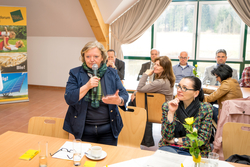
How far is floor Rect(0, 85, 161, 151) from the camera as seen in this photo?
4195 mm

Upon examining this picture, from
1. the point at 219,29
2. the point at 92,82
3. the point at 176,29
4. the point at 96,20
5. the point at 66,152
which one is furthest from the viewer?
the point at 176,29

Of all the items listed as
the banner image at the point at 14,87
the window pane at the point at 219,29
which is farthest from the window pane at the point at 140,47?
the banner image at the point at 14,87

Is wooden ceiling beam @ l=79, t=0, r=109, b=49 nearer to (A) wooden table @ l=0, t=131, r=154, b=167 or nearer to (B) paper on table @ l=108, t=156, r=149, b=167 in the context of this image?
(A) wooden table @ l=0, t=131, r=154, b=167

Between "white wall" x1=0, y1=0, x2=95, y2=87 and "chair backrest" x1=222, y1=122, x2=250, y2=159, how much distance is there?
17.5ft

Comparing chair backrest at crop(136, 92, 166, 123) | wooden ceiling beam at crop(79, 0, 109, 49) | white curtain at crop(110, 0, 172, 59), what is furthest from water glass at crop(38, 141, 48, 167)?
white curtain at crop(110, 0, 172, 59)

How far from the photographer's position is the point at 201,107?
2094 mm

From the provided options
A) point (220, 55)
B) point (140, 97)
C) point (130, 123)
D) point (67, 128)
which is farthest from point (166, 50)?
point (67, 128)

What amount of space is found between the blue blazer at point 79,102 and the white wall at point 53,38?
4.64 m

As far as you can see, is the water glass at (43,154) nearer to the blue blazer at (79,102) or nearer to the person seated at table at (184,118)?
the blue blazer at (79,102)

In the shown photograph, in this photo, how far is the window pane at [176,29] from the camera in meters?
6.64

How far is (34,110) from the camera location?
523 centimetres

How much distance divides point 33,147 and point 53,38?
6206 mm

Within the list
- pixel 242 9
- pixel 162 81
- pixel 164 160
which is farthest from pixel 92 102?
pixel 242 9

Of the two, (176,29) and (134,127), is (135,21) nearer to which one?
(176,29)
